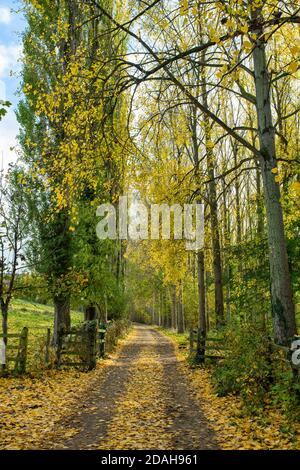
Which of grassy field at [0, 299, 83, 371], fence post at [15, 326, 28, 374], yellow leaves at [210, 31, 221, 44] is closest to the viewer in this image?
yellow leaves at [210, 31, 221, 44]

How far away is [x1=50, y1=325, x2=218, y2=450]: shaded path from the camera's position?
608 centimetres

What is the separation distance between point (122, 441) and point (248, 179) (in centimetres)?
2564

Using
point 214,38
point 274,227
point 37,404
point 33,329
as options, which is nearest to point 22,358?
point 37,404

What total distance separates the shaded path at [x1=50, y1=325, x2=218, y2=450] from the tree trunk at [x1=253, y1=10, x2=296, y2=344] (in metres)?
2.60

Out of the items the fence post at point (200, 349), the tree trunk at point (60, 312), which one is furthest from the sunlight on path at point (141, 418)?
the tree trunk at point (60, 312)

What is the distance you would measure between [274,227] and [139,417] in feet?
15.9

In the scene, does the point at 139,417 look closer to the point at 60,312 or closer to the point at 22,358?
the point at 22,358

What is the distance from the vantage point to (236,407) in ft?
26.8

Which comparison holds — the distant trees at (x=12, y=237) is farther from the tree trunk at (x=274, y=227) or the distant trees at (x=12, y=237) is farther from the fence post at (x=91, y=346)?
the tree trunk at (x=274, y=227)

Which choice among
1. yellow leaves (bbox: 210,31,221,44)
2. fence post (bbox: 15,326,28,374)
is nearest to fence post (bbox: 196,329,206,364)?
fence post (bbox: 15,326,28,374)

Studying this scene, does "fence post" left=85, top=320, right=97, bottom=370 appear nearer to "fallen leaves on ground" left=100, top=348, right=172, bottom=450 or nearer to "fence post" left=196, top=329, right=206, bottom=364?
"fallen leaves on ground" left=100, top=348, right=172, bottom=450

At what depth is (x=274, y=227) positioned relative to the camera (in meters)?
9.20

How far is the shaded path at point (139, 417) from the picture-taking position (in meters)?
6.08
